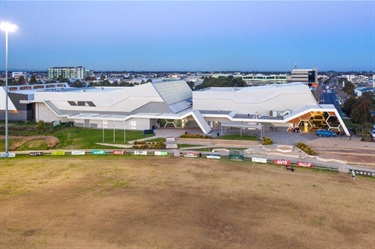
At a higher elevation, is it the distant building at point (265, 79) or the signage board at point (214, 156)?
the distant building at point (265, 79)

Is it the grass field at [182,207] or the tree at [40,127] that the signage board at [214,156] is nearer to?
the grass field at [182,207]

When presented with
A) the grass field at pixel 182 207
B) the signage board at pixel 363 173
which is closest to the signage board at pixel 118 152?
the grass field at pixel 182 207

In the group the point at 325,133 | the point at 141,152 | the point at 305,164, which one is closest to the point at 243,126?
the point at 325,133

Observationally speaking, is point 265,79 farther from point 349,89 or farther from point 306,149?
point 306,149

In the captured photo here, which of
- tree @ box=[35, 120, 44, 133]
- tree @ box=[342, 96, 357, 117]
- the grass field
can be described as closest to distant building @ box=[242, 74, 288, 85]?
tree @ box=[342, 96, 357, 117]

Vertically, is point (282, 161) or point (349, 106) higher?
point (349, 106)

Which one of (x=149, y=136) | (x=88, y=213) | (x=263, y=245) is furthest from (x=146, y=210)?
(x=149, y=136)
